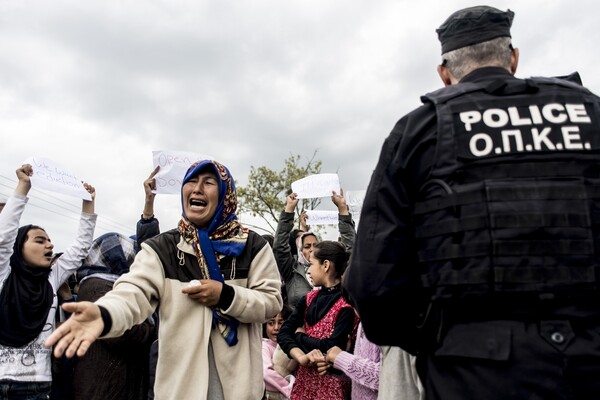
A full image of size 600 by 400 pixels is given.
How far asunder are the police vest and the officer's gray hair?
0.71ft

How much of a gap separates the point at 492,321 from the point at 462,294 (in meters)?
0.12

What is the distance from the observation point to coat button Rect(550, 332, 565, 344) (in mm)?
1576

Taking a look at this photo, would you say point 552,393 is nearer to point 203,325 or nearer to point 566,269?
point 566,269

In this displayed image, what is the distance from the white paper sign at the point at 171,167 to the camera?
499 cm

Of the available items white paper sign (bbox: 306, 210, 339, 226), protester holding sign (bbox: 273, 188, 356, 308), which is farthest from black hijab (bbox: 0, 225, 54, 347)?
white paper sign (bbox: 306, 210, 339, 226)

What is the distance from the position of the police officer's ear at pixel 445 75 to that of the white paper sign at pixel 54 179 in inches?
147

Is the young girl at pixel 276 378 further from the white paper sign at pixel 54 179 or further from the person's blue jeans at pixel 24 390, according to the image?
the white paper sign at pixel 54 179

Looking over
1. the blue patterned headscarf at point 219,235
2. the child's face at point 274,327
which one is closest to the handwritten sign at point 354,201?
the child's face at point 274,327

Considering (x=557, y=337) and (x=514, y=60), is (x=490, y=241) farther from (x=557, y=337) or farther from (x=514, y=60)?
(x=514, y=60)

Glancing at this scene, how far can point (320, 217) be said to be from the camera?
8.02 meters

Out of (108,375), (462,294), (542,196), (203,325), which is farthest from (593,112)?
(108,375)

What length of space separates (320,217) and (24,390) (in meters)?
4.87

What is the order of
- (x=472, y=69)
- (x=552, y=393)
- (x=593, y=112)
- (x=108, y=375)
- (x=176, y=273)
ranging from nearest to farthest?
(x=552, y=393)
(x=593, y=112)
(x=472, y=69)
(x=176, y=273)
(x=108, y=375)

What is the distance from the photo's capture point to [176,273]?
9.96ft
